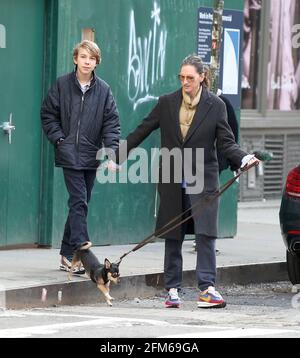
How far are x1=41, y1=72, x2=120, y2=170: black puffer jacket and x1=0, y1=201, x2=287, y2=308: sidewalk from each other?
986mm

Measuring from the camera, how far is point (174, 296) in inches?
414

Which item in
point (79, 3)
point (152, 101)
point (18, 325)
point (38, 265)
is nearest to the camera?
point (18, 325)

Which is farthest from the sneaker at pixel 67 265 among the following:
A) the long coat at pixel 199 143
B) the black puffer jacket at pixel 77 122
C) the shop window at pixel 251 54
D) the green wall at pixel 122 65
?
the shop window at pixel 251 54

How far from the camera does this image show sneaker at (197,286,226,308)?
10.5m

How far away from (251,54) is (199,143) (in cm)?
892

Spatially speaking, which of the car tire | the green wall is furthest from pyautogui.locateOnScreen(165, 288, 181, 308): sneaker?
the green wall

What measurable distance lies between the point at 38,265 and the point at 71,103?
158 cm

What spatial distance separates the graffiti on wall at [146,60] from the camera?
13.5 meters

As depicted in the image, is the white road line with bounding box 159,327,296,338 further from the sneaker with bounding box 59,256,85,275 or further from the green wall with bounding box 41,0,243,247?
the green wall with bounding box 41,0,243,247

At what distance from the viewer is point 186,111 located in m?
10.4

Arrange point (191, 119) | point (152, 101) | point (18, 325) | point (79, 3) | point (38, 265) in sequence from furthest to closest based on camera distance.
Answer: point (152, 101) → point (79, 3) → point (38, 265) → point (191, 119) → point (18, 325)

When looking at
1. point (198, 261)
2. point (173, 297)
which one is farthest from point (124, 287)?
point (198, 261)
